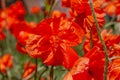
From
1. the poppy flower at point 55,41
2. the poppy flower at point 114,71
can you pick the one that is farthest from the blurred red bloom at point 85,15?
the poppy flower at point 114,71

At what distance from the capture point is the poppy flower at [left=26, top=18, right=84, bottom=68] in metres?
0.98

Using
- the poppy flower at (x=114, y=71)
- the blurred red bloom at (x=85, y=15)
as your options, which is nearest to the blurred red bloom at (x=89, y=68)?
the poppy flower at (x=114, y=71)

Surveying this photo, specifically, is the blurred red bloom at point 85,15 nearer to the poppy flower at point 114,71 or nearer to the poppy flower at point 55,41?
the poppy flower at point 55,41

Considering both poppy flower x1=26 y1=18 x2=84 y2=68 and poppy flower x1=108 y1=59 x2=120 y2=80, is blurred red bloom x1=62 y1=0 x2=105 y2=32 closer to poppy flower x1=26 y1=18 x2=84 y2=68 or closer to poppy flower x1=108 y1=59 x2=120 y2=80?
poppy flower x1=26 y1=18 x2=84 y2=68

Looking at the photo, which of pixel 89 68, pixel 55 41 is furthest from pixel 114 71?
pixel 55 41

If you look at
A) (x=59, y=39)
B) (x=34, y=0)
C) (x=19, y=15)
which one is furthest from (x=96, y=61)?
(x=34, y=0)

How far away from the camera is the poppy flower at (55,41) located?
0.98 meters

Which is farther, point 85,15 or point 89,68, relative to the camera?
point 85,15

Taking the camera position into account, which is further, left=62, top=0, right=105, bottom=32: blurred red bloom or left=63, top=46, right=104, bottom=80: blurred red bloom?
left=62, top=0, right=105, bottom=32: blurred red bloom

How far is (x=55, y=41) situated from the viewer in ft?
3.31

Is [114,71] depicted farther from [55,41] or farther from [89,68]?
[55,41]

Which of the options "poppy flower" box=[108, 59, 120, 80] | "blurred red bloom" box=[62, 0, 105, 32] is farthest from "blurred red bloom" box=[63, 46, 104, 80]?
"blurred red bloom" box=[62, 0, 105, 32]

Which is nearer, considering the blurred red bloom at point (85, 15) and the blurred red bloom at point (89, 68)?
the blurred red bloom at point (89, 68)

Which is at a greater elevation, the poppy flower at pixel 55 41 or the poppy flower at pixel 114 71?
the poppy flower at pixel 55 41
